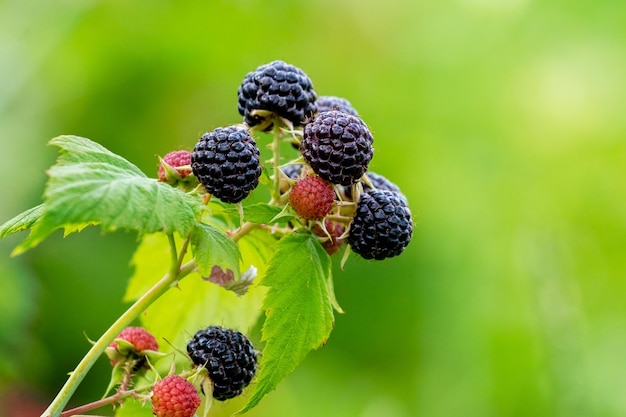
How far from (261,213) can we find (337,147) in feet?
0.77

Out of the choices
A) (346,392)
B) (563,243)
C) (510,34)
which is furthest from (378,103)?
(346,392)

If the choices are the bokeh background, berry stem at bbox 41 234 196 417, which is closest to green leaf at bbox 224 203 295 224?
berry stem at bbox 41 234 196 417

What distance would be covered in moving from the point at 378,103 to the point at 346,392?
280cm

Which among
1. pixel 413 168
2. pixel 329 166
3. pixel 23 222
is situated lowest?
pixel 23 222

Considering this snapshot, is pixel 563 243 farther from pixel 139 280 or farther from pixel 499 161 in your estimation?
pixel 139 280

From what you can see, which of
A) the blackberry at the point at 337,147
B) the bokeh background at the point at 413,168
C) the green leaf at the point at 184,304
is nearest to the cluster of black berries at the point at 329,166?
the blackberry at the point at 337,147

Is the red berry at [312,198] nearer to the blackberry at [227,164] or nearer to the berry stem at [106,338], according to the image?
the blackberry at [227,164]

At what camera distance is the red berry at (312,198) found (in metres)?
1.73

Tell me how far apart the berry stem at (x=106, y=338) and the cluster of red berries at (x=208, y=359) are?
0.15 m

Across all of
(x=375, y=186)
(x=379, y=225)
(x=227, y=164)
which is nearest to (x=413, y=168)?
(x=375, y=186)

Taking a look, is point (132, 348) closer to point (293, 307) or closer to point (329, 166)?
point (293, 307)

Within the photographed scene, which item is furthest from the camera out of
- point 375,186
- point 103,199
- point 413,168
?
point 413,168

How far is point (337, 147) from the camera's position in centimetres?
170

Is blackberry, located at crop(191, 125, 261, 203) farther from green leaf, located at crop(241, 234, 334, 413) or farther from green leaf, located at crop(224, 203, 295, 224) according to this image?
green leaf, located at crop(241, 234, 334, 413)
